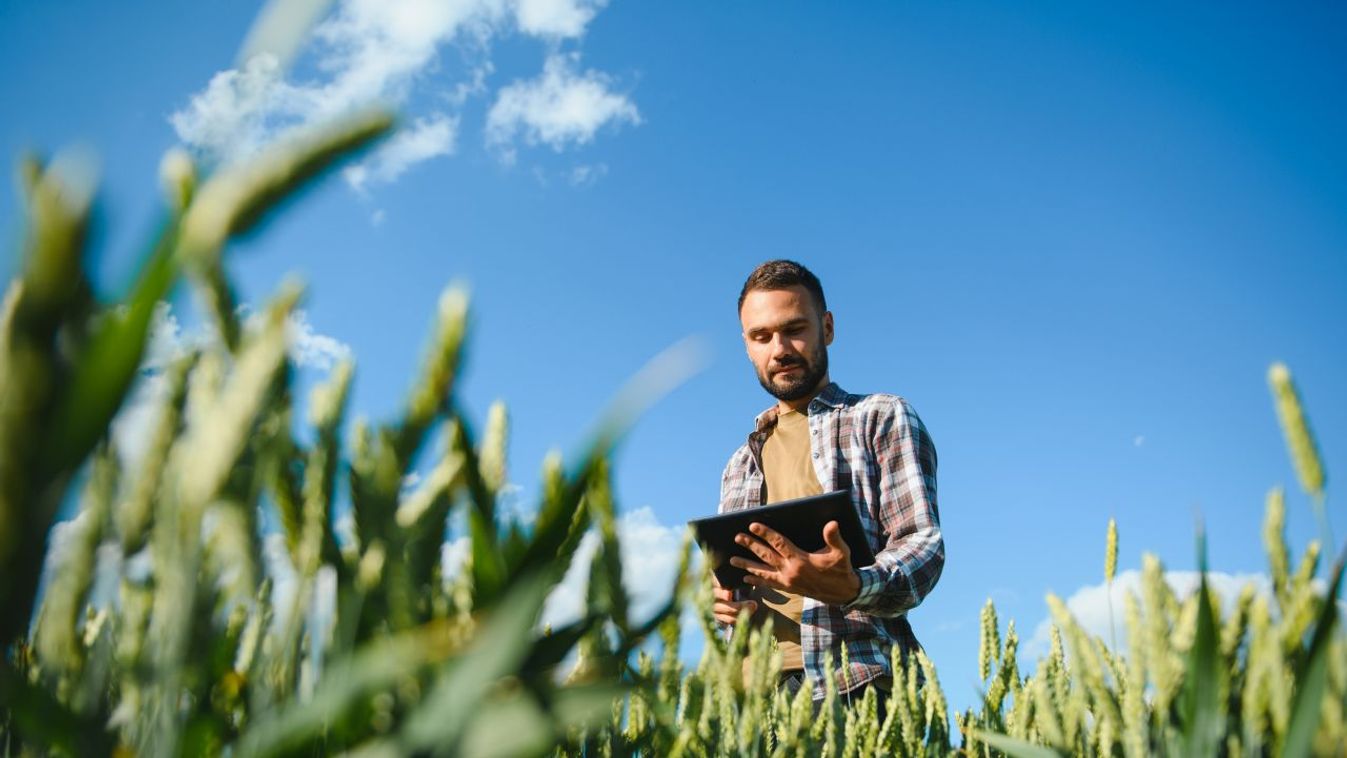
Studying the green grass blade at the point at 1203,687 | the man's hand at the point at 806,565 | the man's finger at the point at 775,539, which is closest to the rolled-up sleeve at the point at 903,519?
the man's hand at the point at 806,565

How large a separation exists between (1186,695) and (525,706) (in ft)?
1.65

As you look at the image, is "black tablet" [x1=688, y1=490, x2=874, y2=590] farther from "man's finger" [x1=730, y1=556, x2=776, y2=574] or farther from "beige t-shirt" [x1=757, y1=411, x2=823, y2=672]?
"beige t-shirt" [x1=757, y1=411, x2=823, y2=672]

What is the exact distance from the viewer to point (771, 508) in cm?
270

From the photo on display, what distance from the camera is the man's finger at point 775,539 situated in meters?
2.68

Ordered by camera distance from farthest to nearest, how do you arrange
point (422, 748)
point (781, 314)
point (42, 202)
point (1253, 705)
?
point (781, 314) < point (1253, 705) < point (422, 748) < point (42, 202)

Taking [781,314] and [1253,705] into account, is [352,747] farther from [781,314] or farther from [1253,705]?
[781,314]

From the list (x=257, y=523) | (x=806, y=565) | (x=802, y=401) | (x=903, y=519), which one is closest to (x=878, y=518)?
(x=903, y=519)

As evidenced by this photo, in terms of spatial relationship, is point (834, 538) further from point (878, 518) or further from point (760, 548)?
point (878, 518)

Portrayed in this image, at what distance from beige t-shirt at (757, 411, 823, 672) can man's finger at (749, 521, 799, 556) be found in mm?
799

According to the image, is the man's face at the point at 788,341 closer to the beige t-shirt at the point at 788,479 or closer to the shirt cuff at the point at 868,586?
the beige t-shirt at the point at 788,479

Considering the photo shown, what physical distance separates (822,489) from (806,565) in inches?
41.8

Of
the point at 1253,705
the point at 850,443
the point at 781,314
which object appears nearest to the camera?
the point at 1253,705

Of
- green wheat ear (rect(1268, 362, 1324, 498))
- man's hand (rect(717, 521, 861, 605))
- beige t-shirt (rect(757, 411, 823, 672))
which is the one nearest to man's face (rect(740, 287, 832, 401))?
beige t-shirt (rect(757, 411, 823, 672))

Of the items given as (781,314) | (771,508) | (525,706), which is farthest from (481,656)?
(781,314)
